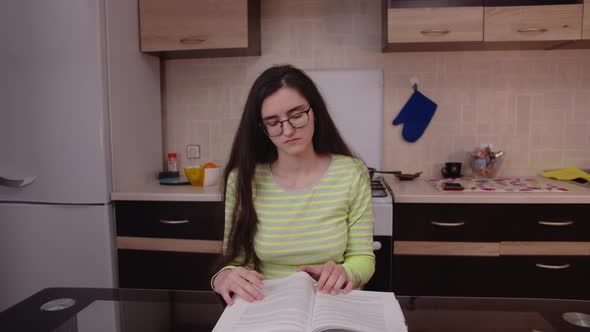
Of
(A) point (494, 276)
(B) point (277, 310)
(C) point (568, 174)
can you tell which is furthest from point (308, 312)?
(C) point (568, 174)

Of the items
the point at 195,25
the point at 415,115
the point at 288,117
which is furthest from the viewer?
the point at 415,115

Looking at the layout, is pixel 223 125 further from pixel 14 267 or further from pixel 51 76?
pixel 14 267

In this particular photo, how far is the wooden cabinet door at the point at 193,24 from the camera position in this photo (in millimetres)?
2195

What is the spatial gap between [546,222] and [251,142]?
1300 mm

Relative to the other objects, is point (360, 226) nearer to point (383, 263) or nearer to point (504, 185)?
point (383, 263)

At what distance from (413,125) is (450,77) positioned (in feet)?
1.05

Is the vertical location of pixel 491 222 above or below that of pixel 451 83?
below

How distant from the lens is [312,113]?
1251mm

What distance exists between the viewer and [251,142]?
132 centimetres

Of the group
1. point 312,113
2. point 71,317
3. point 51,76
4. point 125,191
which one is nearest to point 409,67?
point 312,113

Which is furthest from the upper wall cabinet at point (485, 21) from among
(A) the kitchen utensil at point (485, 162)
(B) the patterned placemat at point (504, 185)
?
(B) the patterned placemat at point (504, 185)

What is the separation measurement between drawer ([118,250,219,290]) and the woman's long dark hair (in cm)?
81

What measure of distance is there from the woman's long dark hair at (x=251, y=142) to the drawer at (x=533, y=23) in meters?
1.19

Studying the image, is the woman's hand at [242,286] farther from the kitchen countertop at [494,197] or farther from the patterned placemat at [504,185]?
the patterned placemat at [504,185]
